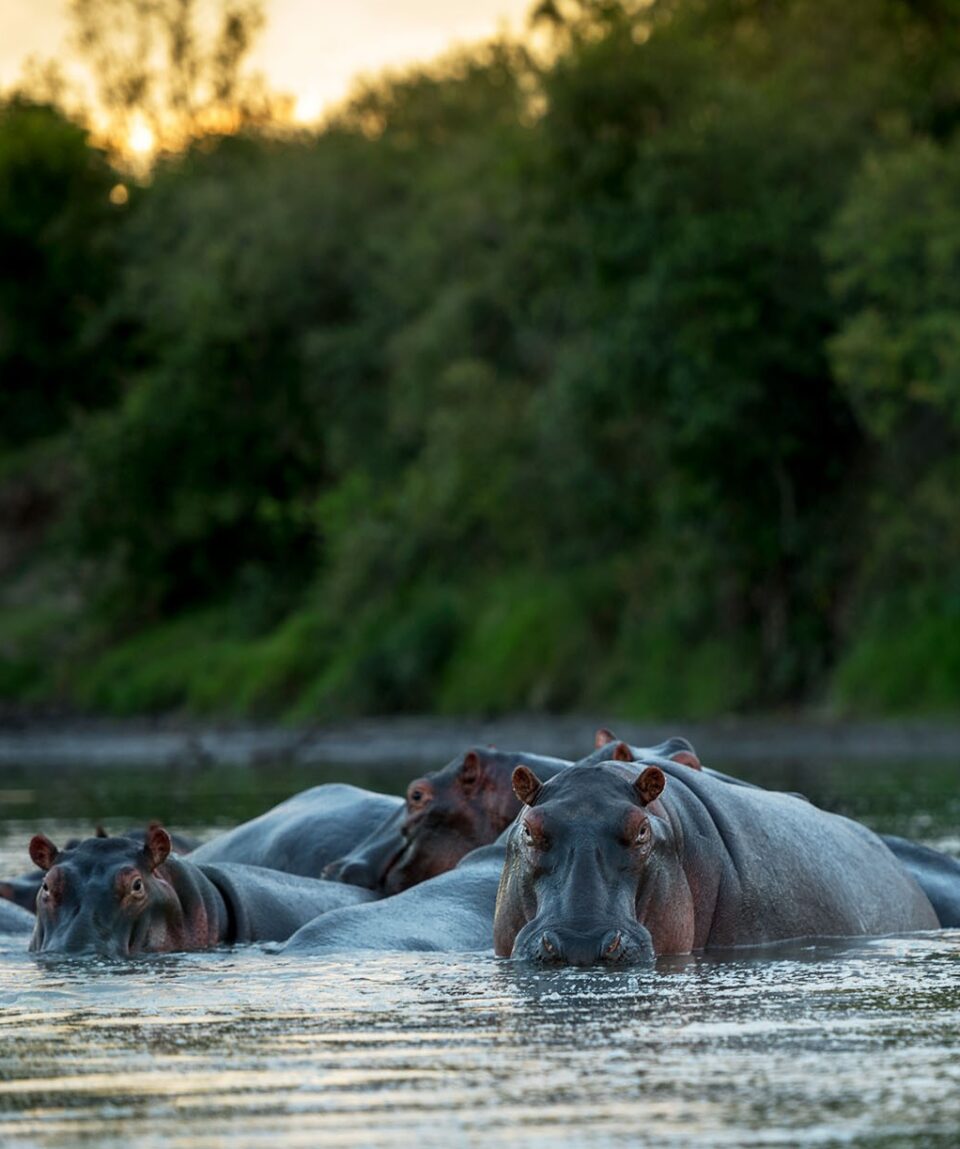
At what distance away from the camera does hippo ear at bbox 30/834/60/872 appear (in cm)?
778

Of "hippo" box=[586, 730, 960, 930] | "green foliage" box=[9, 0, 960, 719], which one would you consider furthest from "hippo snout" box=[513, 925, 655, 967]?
"green foliage" box=[9, 0, 960, 719]

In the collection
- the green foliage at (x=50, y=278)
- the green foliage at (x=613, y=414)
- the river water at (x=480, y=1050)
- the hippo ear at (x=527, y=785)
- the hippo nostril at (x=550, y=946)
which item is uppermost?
the green foliage at (x=50, y=278)

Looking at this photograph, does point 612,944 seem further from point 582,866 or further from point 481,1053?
point 481,1053

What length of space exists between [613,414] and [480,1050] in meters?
26.6

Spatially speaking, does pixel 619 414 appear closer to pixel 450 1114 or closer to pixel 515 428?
pixel 515 428

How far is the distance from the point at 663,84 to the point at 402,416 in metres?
9.06

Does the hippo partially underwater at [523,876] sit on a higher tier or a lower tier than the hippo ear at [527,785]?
lower

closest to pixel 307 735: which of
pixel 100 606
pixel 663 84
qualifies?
pixel 663 84

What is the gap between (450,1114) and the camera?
4145mm

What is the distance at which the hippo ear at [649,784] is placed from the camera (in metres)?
6.45

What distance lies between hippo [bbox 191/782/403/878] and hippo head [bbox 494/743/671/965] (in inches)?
120

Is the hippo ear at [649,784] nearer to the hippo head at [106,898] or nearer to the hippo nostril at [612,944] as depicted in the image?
the hippo nostril at [612,944]

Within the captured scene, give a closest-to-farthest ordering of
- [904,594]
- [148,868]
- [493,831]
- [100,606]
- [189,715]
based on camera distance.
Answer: [148,868] → [493,831] → [904,594] → [189,715] → [100,606]

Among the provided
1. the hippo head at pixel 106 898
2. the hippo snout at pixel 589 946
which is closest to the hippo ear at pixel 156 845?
the hippo head at pixel 106 898
